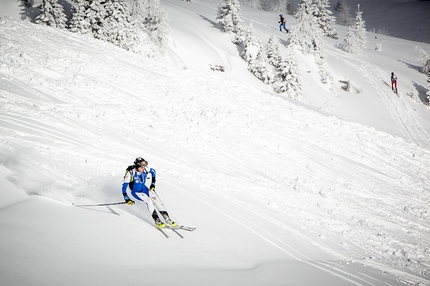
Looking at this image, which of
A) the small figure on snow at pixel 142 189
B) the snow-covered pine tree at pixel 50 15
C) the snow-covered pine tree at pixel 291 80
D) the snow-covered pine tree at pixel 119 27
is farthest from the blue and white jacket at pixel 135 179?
the snow-covered pine tree at pixel 50 15

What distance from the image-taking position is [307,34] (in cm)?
3934

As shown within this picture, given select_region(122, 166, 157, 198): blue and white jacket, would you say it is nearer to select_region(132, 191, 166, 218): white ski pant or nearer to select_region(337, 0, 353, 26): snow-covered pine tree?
select_region(132, 191, 166, 218): white ski pant

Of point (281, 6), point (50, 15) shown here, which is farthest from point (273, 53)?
point (281, 6)

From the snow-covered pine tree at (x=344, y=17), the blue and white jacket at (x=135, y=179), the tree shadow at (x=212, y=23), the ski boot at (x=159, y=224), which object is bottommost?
the ski boot at (x=159, y=224)

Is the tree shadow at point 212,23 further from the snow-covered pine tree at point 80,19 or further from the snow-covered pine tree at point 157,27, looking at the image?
the snow-covered pine tree at point 80,19

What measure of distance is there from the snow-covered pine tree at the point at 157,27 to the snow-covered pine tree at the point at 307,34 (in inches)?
767

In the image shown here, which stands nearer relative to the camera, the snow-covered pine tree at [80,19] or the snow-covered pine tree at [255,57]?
the snow-covered pine tree at [80,19]

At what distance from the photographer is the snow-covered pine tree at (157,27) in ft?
96.2

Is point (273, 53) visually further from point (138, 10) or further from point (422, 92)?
point (422, 92)

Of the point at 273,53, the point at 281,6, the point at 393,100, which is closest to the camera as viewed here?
the point at 393,100

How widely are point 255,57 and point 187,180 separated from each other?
94.0 feet

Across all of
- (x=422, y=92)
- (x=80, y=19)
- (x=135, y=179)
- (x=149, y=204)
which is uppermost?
(x=422, y=92)

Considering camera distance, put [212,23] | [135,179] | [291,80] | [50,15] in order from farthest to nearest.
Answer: [212,23] → [291,80] → [50,15] → [135,179]

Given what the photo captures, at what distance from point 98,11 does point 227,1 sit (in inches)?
771
